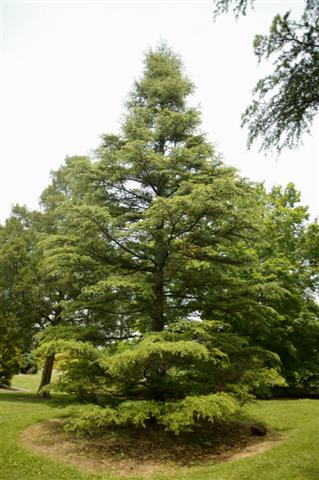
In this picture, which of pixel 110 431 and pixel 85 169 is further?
pixel 85 169

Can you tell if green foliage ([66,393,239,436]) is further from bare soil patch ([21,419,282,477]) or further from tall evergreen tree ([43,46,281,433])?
bare soil patch ([21,419,282,477])

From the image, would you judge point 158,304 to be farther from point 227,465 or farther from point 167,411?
point 227,465

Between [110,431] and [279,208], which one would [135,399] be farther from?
[279,208]

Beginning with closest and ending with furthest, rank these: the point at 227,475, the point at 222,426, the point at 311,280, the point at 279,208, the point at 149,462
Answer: the point at 227,475
the point at 149,462
the point at 222,426
the point at 311,280
the point at 279,208

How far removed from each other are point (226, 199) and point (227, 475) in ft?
22.0

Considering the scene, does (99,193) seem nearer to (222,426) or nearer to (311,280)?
(222,426)

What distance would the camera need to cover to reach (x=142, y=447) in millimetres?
9391

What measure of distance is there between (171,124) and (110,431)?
383 inches

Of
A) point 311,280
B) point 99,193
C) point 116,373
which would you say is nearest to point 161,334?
point 116,373

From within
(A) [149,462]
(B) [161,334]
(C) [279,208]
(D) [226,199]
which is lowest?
(A) [149,462]

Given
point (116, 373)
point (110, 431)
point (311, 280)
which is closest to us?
point (116, 373)

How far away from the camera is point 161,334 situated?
375 inches

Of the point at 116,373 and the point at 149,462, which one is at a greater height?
the point at 116,373

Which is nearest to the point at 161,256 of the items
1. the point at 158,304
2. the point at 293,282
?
the point at 158,304
